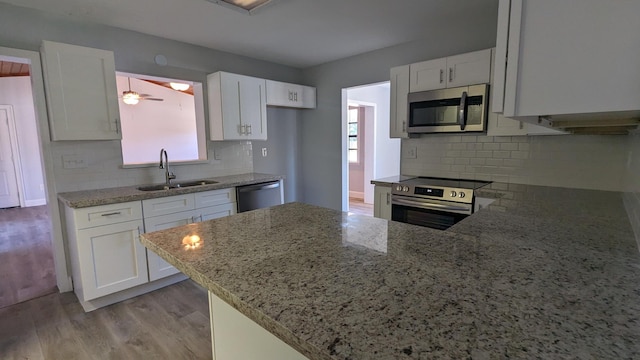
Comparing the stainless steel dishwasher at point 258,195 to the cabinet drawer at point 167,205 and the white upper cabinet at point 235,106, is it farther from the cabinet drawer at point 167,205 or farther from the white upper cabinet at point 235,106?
the white upper cabinet at point 235,106

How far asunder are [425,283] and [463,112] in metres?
2.20

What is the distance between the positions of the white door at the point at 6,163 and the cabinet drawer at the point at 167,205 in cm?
598

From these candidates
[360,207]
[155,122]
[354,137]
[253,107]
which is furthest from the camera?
[155,122]

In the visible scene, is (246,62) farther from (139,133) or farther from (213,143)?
(139,133)

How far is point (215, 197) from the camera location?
2979mm

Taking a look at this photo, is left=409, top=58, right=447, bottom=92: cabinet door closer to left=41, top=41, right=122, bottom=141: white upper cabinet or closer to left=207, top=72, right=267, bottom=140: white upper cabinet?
left=207, top=72, right=267, bottom=140: white upper cabinet

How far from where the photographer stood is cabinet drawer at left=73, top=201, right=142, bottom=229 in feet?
7.42

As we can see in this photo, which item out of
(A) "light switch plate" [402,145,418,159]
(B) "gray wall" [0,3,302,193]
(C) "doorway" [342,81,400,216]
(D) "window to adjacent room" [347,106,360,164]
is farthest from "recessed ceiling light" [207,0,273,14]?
(D) "window to adjacent room" [347,106,360,164]

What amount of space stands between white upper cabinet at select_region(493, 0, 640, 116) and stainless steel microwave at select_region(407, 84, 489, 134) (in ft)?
6.17

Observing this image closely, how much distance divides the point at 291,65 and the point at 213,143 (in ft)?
5.34

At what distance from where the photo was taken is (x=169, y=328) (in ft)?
7.25

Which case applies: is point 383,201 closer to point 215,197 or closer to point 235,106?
point 215,197

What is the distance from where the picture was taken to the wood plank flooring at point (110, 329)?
1954 mm

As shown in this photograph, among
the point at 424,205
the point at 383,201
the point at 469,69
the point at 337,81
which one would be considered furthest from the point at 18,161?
the point at 469,69
